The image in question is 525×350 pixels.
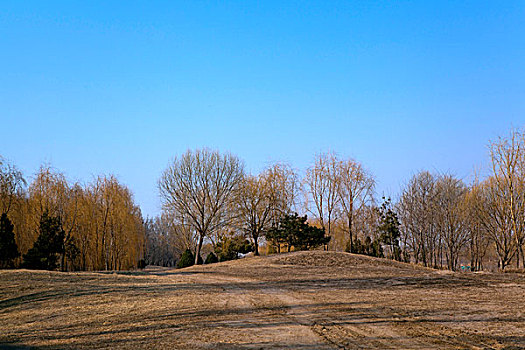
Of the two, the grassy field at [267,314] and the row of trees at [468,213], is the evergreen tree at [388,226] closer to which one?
the row of trees at [468,213]

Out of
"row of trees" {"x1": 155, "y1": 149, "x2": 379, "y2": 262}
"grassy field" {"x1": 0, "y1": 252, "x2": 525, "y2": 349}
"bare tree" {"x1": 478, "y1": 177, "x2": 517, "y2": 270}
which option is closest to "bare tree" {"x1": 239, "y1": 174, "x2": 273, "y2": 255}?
"row of trees" {"x1": 155, "y1": 149, "x2": 379, "y2": 262}

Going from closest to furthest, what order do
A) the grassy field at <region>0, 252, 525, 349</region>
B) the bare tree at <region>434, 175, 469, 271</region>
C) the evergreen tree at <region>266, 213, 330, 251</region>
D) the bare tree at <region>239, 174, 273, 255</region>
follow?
the grassy field at <region>0, 252, 525, 349</region> → the bare tree at <region>434, 175, 469, 271</region> → the evergreen tree at <region>266, 213, 330, 251</region> → the bare tree at <region>239, 174, 273, 255</region>

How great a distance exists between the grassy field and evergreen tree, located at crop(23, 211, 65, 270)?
916 cm

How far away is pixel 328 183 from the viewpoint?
111ft

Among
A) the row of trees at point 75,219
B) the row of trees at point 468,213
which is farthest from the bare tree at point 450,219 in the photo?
the row of trees at point 75,219

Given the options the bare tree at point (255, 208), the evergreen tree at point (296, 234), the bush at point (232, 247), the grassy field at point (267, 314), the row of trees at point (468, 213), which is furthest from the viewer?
the bush at point (232, 247)

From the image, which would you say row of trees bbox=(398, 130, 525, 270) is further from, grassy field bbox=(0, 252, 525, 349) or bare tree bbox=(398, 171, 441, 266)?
grassy field bbox=(0, 252, 525, 349)

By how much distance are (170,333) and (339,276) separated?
12.7m

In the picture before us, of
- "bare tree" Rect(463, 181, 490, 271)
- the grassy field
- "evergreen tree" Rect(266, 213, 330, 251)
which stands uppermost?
"bare tree" Rect(463, 181, 490, 271)

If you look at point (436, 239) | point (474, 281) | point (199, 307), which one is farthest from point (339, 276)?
point (436, 239)

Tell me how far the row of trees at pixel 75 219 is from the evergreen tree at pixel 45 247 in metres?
0.08

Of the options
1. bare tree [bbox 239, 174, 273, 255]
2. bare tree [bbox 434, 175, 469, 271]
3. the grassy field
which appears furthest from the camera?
bare tree [bbox 239, 174, 273, 255]

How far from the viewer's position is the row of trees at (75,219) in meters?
27.0

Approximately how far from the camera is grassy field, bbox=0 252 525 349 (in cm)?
636
